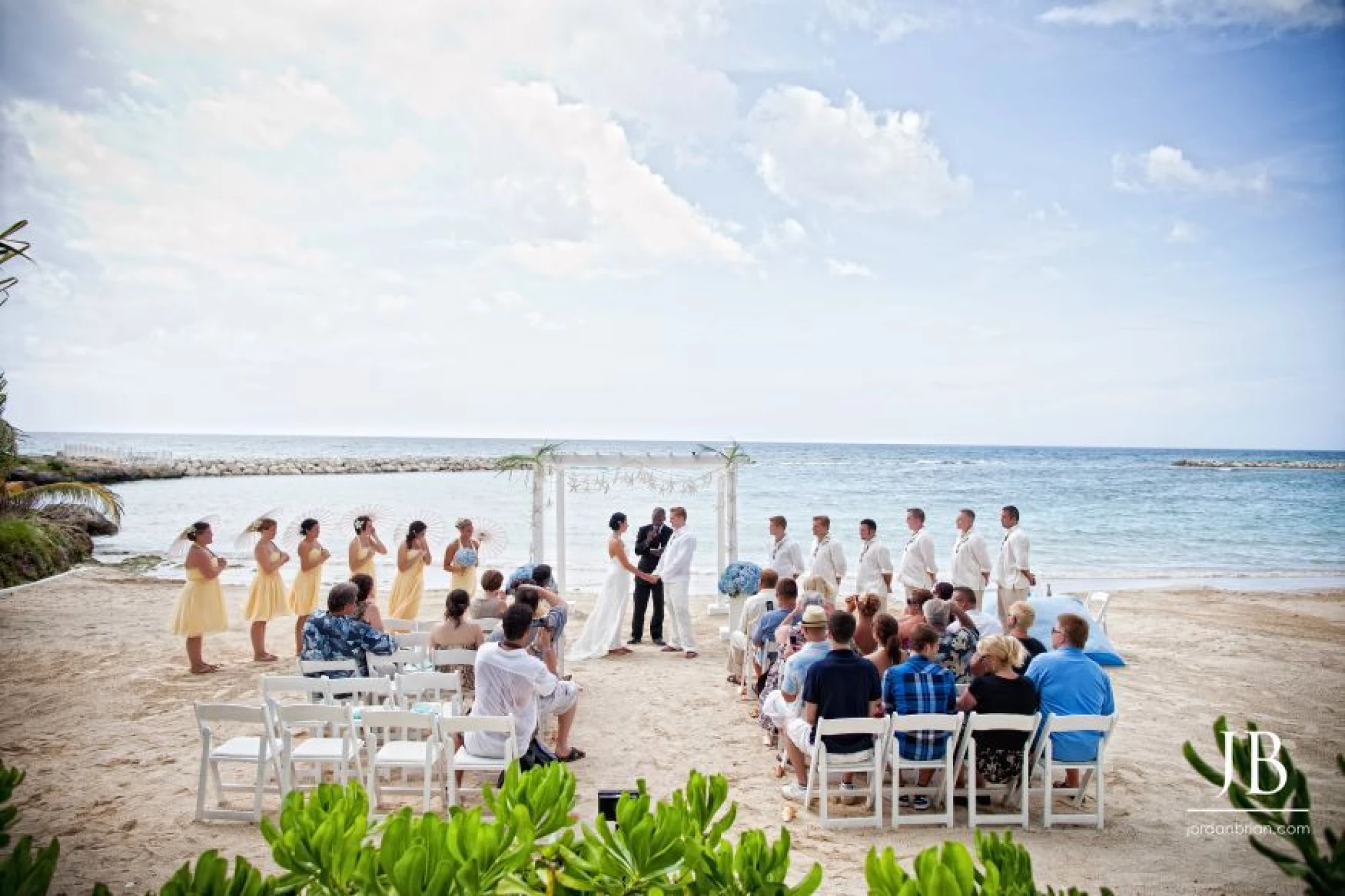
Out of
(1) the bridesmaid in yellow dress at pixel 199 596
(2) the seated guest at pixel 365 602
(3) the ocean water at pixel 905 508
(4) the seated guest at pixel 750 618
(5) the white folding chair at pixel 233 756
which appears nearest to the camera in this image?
(5) the white folding chair at pixel 233 756

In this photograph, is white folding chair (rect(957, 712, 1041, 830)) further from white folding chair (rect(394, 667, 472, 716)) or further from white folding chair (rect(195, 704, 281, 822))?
white folding chair (rect(195, 704, 281, 822))

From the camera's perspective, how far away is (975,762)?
5328mm

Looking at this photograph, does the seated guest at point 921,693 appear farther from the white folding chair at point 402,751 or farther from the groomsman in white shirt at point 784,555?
the groomsman in white shirt at point 784,555

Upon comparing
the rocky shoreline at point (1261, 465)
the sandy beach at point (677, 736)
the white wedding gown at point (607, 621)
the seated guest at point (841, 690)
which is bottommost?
the sandy beach at point (677, 736)

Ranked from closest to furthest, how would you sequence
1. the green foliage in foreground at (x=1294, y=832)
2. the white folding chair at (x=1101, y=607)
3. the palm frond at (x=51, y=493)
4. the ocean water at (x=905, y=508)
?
1. the green foliage in foreground at (x=1294, y=832)
2. the white folding chair at (x=1101, y=607)
3. the palm frond at (x=51, y=493)
4. the ocean water at (x=905, y=508)

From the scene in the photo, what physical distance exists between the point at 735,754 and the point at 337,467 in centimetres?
5450

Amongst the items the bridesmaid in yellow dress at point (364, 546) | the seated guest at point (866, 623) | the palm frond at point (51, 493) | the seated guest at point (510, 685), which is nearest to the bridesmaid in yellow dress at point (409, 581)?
the bridesmaid in yellow dress at point (364, 546)

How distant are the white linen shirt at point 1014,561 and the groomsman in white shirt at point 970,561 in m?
0.23

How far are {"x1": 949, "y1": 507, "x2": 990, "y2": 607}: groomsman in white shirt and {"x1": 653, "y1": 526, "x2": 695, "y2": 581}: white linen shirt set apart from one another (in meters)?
3.35

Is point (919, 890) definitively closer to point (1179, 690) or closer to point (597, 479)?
point (1179, 690)

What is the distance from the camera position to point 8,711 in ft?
24.5

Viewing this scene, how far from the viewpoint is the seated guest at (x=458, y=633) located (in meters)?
6.52

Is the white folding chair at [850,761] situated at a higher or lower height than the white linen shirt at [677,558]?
lower

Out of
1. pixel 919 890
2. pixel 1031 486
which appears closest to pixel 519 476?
pixel 1031 486
